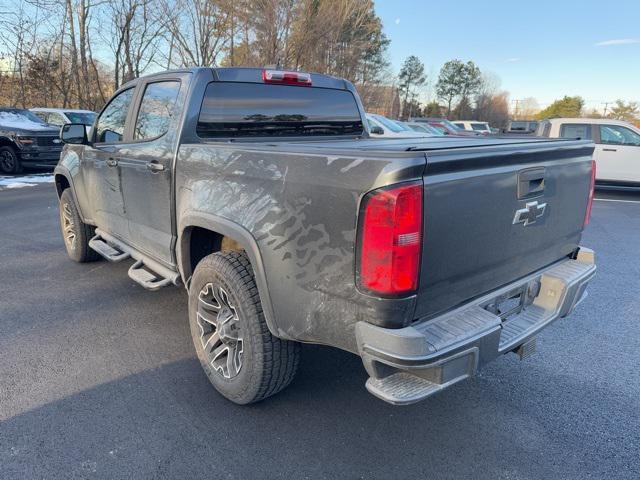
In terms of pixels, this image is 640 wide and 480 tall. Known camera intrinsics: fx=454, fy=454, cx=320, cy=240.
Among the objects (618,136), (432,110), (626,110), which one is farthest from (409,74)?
(618,136)

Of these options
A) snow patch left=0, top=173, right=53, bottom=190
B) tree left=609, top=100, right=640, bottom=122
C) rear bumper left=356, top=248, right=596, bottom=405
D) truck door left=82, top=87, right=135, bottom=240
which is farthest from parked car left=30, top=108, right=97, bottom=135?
tree left=609, top=100, right=640, bottom=122

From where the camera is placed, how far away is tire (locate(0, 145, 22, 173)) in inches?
467

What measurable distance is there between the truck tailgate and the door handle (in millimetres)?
1993

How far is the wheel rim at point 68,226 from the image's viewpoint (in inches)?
201

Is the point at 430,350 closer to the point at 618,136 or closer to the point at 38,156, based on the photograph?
the point at 618,136

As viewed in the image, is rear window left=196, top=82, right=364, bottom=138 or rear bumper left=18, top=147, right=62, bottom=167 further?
rear bumper left=18, top=147, right=62, bottom=167

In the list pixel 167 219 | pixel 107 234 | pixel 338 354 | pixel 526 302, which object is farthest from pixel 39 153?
pixel 526 302

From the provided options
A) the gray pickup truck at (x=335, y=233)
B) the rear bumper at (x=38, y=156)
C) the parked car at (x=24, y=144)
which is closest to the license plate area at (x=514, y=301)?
the gray pickup truck at (x=335, y=233)

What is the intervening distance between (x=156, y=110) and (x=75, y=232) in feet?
7.72

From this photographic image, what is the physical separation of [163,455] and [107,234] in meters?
2.68

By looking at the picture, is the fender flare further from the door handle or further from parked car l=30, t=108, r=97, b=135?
parked car l=30, t=108, r=97, b=135

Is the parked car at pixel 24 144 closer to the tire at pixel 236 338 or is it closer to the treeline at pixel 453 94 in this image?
the tire at pixel 236 338

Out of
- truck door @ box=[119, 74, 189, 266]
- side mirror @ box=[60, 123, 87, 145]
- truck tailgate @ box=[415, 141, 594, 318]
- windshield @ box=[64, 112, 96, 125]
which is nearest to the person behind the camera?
truck tailgate @ box=[415, 141, 594, 318]

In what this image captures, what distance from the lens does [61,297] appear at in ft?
13.9
